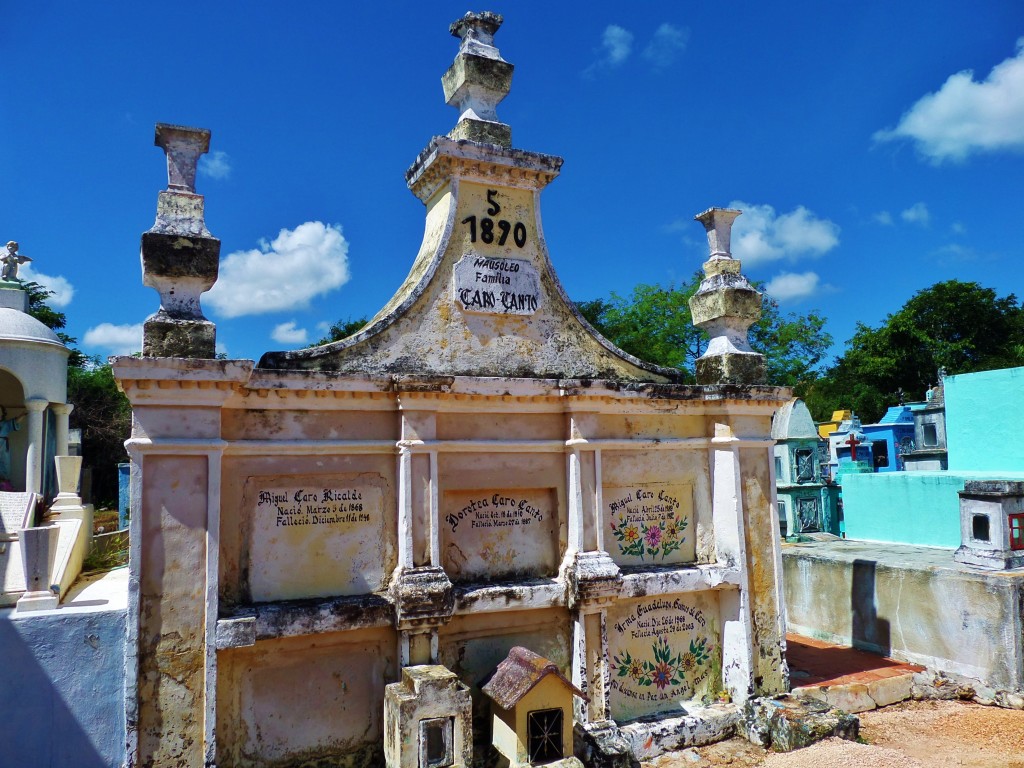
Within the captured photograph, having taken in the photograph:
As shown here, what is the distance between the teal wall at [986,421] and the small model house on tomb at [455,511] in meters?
9.87

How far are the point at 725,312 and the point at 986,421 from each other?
10742 mm

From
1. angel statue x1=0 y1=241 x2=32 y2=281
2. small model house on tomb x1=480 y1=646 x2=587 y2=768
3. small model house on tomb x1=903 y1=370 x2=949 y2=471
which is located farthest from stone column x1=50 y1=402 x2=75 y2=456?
small model house on tomb x1=903 y1=370 x2=949 y2=471

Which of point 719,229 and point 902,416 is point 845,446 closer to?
point 902,416

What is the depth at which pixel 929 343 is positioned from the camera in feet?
129

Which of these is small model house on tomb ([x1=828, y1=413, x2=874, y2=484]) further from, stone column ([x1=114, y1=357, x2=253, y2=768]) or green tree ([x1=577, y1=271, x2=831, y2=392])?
stone column ([x1=114, y1=357, x2=253, y2=768])

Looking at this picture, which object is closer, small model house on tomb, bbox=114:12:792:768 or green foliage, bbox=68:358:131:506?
small model house on tomb, bbox=114:12:792:768

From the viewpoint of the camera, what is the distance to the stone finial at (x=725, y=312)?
8.36m

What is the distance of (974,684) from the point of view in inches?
350

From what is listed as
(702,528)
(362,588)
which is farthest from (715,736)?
(362,588)

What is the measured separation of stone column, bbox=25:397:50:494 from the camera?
11480mm

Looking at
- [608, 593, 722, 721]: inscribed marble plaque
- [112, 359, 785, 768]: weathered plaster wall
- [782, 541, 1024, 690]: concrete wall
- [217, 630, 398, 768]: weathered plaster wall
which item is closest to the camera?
[112, 359, 785, 768]: weathered plaster wall

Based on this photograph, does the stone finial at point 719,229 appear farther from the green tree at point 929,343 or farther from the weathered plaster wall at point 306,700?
the green tree at point 929,343

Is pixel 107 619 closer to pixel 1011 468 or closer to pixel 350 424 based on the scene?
pixel 350 424

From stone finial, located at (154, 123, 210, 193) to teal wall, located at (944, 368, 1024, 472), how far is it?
15778 mm
